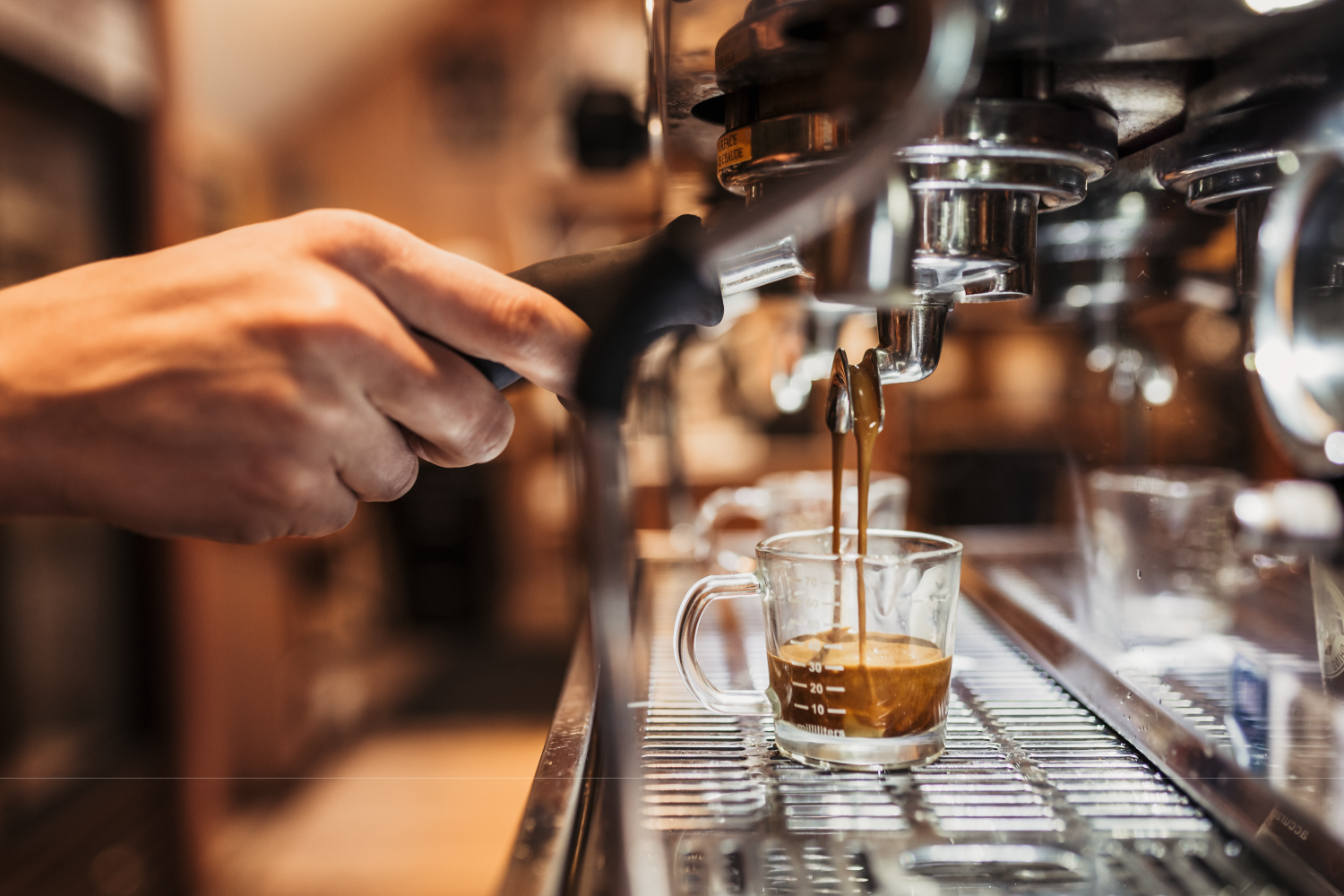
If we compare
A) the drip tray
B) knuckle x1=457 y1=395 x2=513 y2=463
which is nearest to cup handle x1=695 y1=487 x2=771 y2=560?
the drip tray

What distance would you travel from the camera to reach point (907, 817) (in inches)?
17.2

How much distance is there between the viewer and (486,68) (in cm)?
415

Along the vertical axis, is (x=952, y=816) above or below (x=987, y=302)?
below

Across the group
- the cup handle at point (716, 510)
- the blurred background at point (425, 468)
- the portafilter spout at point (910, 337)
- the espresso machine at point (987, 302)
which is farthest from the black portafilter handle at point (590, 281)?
the cup handle at point (716, 510)

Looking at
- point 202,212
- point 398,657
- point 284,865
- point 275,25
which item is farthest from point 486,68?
point 284,865

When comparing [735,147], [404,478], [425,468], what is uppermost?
[735,147]

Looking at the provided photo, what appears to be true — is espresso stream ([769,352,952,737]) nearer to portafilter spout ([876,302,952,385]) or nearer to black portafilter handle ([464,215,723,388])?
portafilter spout ([876,302,952,385])

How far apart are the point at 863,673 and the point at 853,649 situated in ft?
0.06

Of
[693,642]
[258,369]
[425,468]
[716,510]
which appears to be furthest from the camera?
[425,468]

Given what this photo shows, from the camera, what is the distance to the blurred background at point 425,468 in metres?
0.92

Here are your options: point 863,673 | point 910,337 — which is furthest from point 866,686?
point 910,337

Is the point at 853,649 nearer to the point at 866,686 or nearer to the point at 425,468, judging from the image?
the point at 866,686

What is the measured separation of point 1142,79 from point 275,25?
3.28m

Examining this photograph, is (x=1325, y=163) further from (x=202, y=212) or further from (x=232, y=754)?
(x=202, y=212)
